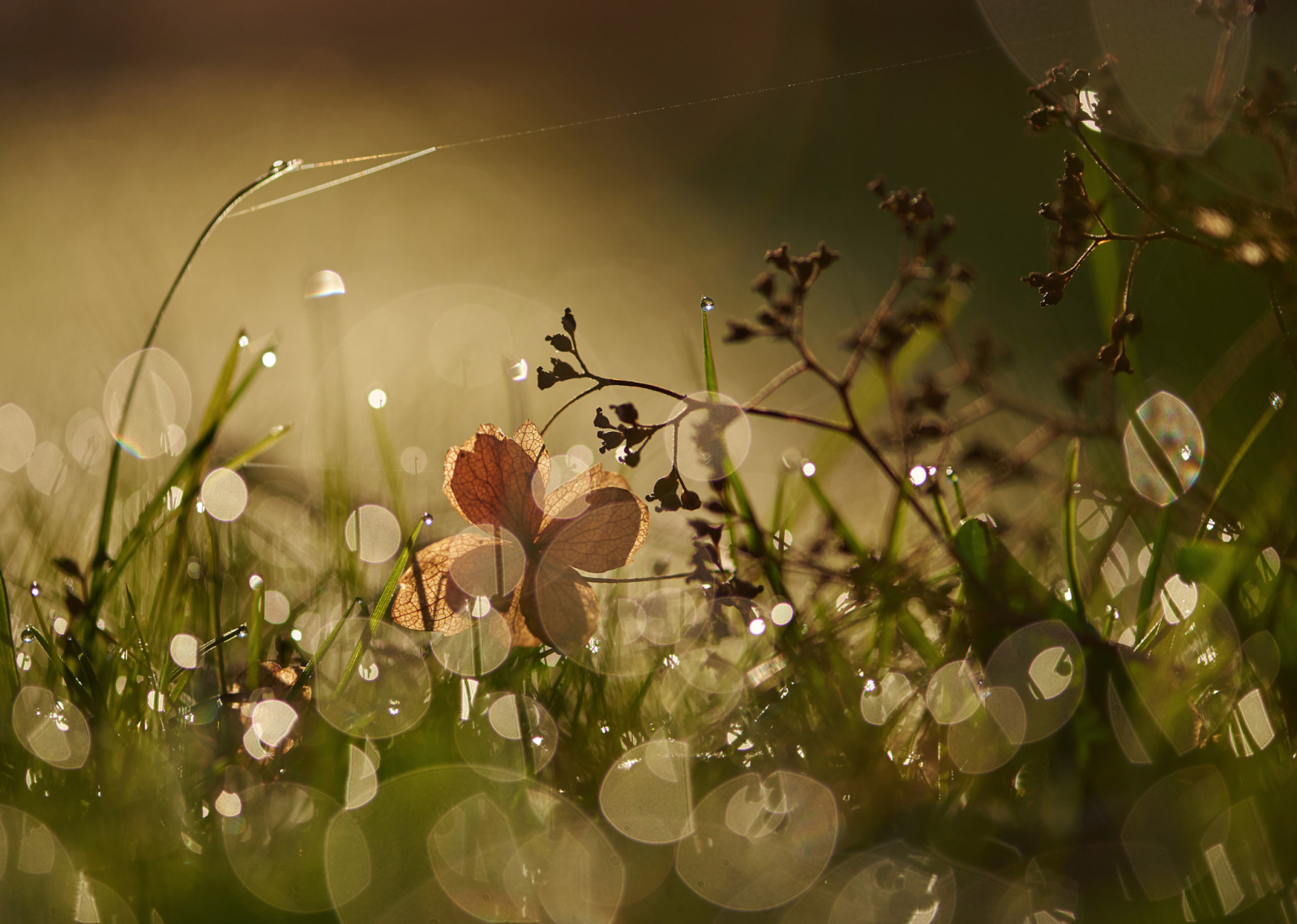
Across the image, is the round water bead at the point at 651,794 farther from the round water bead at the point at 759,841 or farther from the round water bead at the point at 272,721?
the round water bead at the point at 272,721

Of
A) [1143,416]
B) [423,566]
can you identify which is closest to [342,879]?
[423,566]

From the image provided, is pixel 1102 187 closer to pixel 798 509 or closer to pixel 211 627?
pixel 798 509

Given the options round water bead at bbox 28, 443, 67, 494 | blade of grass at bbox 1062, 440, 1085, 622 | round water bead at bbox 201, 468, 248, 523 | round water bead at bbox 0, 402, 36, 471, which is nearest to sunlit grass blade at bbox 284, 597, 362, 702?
round water bead at bbox 201, 468, 248, 523

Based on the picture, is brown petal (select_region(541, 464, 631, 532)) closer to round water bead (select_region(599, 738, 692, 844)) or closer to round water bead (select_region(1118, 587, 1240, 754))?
round water bead (select_region(599, 738, 692, 844))

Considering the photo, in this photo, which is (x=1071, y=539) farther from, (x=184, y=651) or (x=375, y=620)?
(x=184, y=651)

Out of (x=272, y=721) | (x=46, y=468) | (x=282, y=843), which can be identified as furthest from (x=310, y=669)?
(x=46, y=468)

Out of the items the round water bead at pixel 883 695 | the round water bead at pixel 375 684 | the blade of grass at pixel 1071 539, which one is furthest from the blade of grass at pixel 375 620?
the blade of grass at pixel 1071 539
